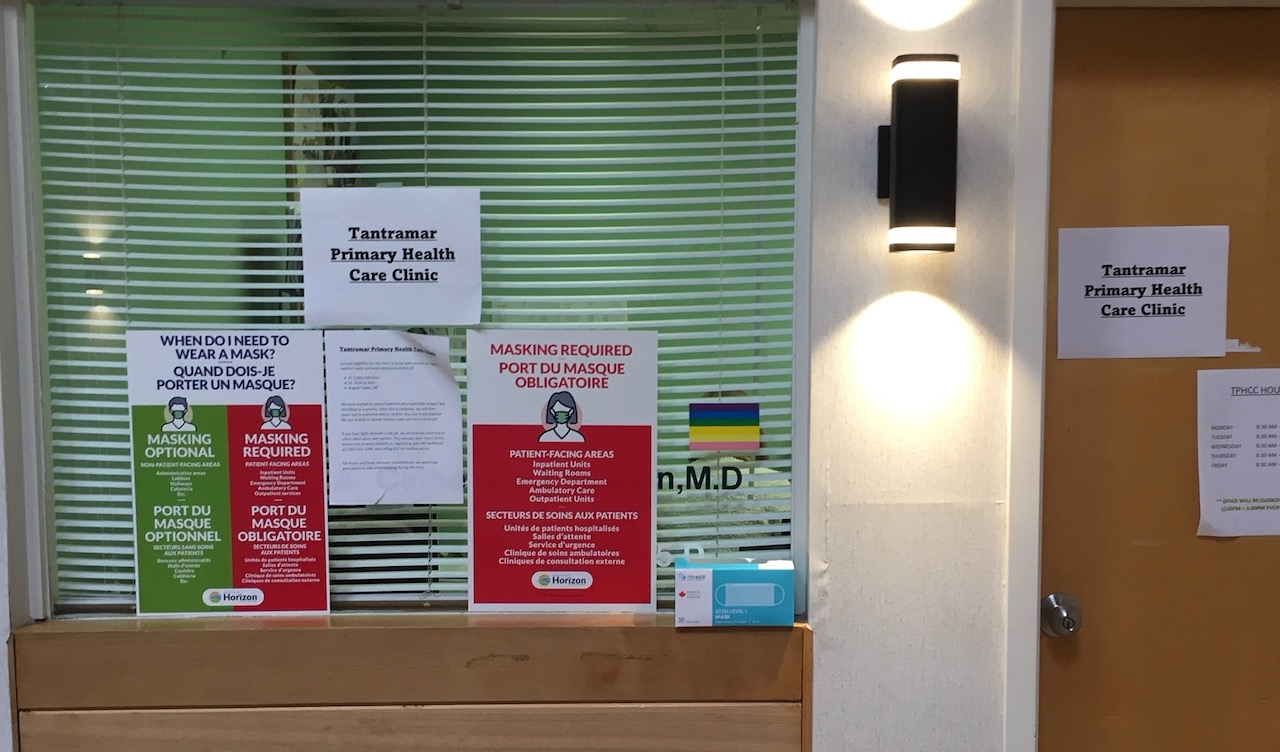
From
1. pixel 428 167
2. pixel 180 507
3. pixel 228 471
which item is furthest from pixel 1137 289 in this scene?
pixel 180 507

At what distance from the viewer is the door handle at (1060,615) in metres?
1.50

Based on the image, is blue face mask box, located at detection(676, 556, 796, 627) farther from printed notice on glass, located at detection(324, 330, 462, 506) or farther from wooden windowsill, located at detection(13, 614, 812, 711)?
printed notice on glass, located at detection(324, 330, 462, 506)

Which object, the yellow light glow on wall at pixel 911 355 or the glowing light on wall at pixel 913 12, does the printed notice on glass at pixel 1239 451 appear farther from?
the glowing light on wall at pixel 913 12

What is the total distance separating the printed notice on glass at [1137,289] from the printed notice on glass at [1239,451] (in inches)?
5.2

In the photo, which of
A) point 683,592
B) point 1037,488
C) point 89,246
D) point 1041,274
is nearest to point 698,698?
point 683,592

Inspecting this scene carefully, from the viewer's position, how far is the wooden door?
1476mm

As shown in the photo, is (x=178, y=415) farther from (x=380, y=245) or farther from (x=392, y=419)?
(x=380, y=245)

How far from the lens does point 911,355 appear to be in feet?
4.63

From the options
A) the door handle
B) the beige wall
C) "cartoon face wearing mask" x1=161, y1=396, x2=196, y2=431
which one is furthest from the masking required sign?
the door handle

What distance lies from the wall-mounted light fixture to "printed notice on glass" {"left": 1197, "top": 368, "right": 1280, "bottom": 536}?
72 centimetres

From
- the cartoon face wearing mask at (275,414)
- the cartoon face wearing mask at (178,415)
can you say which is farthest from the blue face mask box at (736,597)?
the cartoon face wearing mask at (178,415)

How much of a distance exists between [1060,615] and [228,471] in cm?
172

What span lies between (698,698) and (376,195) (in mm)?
1174

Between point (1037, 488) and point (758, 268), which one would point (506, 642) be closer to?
point (758, 268)
